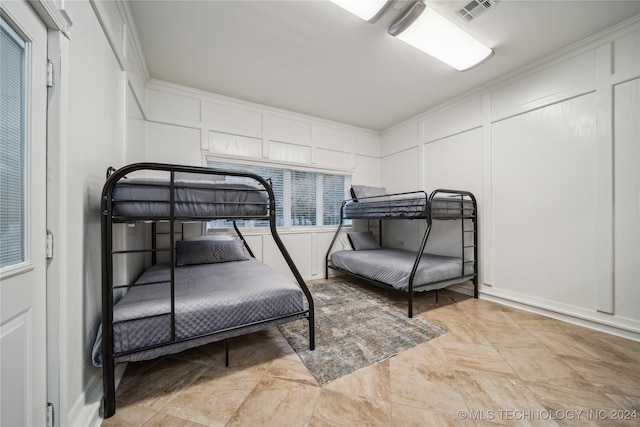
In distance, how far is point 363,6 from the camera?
158 cm

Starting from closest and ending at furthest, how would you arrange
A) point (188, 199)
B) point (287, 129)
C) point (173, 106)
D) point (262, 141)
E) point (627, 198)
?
1. point (188, 199)
2. point (627, 198)
3. point (173, 106)
4. point (262, 141)
5. point (287, 129)

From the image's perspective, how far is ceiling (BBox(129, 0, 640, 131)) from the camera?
1710mm

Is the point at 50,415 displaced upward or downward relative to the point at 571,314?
upward

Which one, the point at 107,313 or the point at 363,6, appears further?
→ the point at 363,6

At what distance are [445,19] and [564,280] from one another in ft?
8.47

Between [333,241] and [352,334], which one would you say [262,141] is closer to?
[333,241]

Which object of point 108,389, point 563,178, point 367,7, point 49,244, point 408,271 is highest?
point 367,7

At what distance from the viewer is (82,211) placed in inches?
43.6

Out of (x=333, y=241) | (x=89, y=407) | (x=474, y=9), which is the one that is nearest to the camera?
(x=89, y=407)

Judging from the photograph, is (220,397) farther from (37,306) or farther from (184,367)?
(37,306)

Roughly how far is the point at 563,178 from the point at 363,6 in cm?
239

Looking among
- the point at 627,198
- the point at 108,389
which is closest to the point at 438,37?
the point at 627,198

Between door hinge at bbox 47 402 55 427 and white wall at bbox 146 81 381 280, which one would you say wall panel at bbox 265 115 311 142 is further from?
door hinge at bbox 47 402 55 427

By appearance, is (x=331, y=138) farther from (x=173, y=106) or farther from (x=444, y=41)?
(x=173, y=106)
